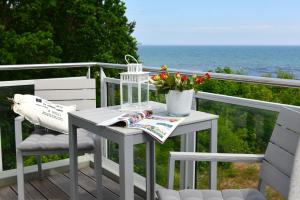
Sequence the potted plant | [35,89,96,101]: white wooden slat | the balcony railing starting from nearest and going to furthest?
1. the potted plant
2. the balcony railing
3. [35,89,96,101]: white wooden slat

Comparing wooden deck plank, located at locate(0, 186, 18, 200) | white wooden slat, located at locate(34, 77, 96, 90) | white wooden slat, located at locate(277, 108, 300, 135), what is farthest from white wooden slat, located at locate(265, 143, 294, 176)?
wooden deck plank, located at locate(0, 186, 18, 200)

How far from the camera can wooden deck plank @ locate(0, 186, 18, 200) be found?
3.04 m

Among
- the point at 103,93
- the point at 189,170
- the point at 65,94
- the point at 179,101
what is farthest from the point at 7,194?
the point at 179,101

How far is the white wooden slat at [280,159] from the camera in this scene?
5.45 feet

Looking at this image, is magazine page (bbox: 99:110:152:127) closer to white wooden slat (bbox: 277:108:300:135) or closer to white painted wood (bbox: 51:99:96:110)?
white wooden slat (bbox: 277:108:300:135)

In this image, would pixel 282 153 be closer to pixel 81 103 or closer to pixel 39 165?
pixel 81 103

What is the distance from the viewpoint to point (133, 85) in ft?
7.38

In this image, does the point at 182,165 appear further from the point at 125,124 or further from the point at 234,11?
the point at 234,11

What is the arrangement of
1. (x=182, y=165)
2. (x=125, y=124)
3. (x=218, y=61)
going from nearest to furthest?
(x=125, y=124)
(x=182, y=165)
(x=218, y=61)

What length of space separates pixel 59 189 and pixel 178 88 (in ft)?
5.60

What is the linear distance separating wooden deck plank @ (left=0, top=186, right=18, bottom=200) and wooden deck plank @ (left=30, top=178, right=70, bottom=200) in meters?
0.20

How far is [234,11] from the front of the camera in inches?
1455

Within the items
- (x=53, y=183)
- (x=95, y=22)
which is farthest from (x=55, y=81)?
(x=95, y=22)

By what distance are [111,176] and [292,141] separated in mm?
2079
